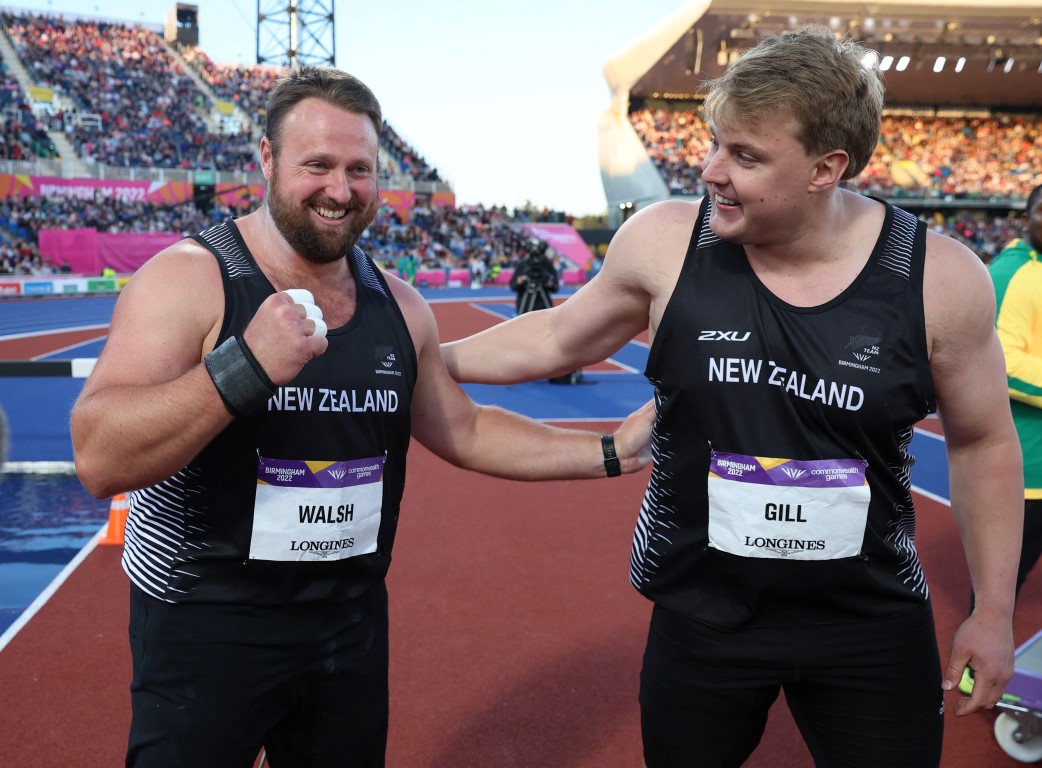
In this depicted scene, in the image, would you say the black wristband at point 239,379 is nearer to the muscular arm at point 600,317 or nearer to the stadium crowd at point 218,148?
the muscular arm at point 600,317

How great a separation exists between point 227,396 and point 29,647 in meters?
3.59

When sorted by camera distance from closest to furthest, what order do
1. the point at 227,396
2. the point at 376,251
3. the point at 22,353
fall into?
the point at 227,396 → the point at 22,353 → the point at 376,251

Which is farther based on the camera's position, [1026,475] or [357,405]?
[1026,475]

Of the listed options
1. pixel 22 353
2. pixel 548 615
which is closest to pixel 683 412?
pixel 548 615

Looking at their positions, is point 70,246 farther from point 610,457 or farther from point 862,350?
point 862,350

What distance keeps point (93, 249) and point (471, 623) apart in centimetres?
2964

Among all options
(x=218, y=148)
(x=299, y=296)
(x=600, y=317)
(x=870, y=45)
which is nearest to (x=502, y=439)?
(x=600, y=317)

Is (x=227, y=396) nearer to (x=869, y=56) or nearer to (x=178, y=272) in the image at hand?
(x=178, y=272)

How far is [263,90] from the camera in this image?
5028cm

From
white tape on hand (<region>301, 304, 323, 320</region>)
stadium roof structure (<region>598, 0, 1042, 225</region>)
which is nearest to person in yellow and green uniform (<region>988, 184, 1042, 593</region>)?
white tape on hand (<region>301, 304, 323, 320</region>)

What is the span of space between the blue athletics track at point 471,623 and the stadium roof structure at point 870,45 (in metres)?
35.3

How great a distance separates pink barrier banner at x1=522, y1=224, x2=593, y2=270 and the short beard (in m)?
40.4

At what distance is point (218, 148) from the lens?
41.9 meters

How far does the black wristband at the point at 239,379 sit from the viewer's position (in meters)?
1.94
